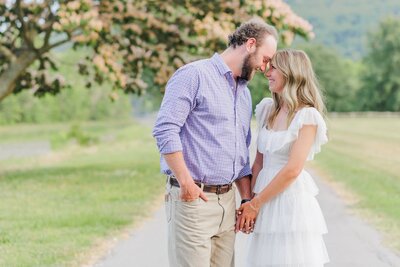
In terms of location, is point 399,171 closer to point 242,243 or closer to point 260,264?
point 242,243

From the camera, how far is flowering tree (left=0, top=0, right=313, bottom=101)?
16922mm

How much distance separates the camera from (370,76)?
10462 cm

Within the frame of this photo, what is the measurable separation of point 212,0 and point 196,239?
13573 millimetres

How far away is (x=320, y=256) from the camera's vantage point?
509 centimetres

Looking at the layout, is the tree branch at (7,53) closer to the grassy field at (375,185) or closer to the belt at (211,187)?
the grassy field at (375,185)

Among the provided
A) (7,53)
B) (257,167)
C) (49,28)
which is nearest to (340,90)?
(49,28)

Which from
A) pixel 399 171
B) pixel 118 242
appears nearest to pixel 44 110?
pixel 399 171

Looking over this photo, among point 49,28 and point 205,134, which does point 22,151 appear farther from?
point 205,134

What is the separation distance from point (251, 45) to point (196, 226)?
44.0 inches

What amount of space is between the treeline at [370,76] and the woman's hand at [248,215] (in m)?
96.5

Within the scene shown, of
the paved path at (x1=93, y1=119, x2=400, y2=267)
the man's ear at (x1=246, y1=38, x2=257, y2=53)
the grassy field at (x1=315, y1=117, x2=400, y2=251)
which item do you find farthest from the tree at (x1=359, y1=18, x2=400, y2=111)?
the man's ear at (x1=246, y1=38, x2=257, y2=53)

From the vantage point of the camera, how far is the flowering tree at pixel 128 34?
16922 mm

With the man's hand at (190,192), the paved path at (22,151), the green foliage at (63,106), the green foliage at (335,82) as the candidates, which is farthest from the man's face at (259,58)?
the green foliage at (335,82)

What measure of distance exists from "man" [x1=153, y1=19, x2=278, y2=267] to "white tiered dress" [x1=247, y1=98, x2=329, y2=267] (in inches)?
8.8
